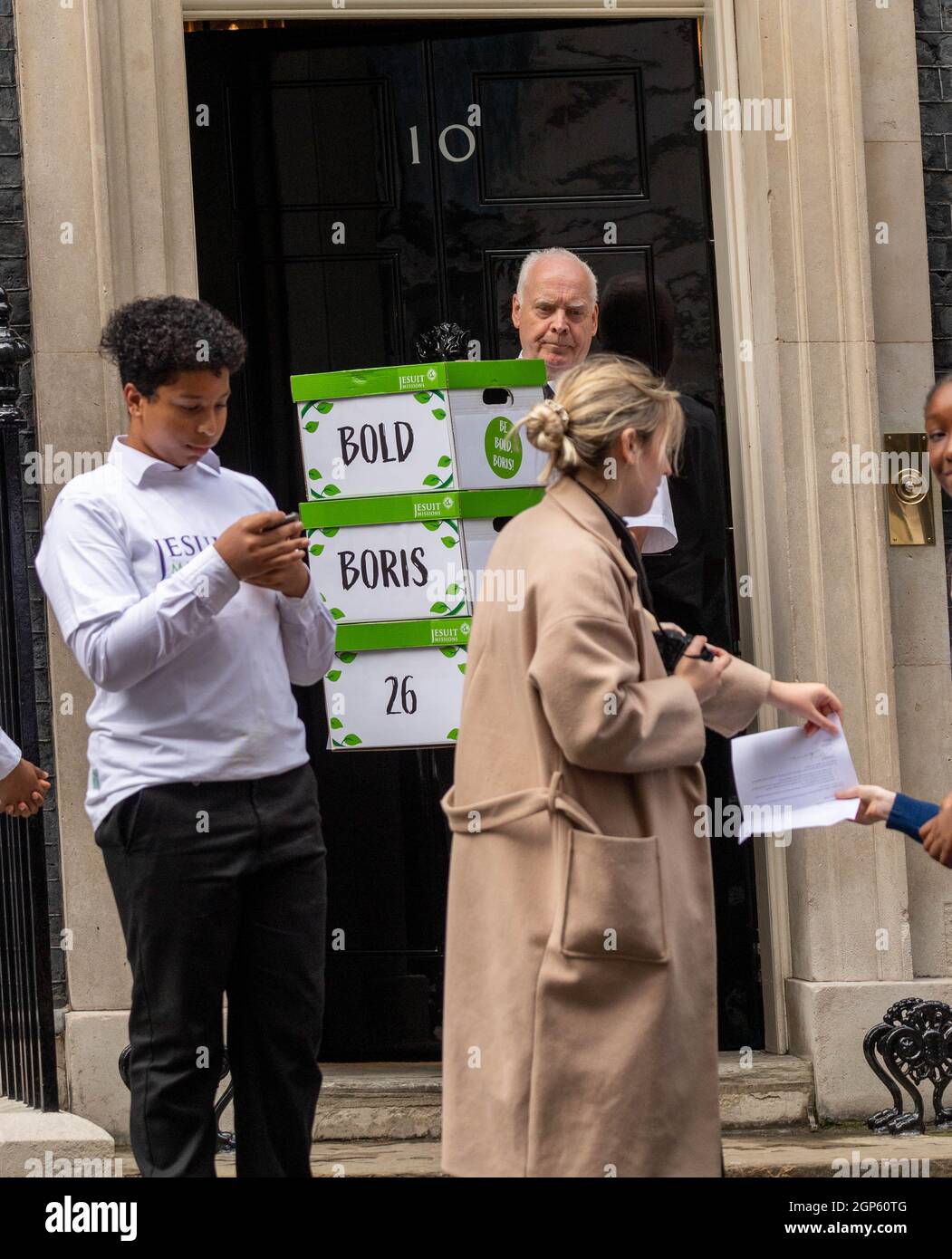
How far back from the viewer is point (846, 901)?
5520 millimetres

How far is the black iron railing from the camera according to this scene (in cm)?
475

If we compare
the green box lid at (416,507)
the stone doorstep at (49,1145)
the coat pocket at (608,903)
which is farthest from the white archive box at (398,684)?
the coat pocket at (608,903)

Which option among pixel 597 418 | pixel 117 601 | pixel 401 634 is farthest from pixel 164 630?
pixel 401 634

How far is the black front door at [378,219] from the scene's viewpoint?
5797 mm

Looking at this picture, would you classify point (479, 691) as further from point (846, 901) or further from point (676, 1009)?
point (846, 901)

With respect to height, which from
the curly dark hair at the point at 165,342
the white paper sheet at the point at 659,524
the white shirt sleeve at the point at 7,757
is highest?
the curly dark hair at the point at 165,342

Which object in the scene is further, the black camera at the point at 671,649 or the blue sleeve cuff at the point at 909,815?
the blue sleeve cuff at the point at 909,815

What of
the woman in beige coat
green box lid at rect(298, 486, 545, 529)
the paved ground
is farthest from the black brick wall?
the woman in beige coat

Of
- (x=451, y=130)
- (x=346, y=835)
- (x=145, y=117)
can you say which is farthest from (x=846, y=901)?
(x=145, y=117)

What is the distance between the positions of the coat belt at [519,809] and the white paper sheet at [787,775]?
0.45 metres

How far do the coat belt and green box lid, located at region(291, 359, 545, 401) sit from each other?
1.70 m

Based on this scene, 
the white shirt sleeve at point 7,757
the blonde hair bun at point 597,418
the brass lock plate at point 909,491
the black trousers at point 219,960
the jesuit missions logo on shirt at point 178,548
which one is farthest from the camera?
the brass lock plate at point 909,491

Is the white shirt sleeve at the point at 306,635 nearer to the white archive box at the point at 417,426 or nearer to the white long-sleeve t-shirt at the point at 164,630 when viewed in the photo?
the white long-sleeve t-shirt at the point at 164,630

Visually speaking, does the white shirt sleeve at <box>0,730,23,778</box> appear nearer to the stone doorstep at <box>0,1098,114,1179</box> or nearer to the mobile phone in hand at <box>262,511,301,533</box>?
the mobile phone in hand at <box>262,511,301,533</box>
